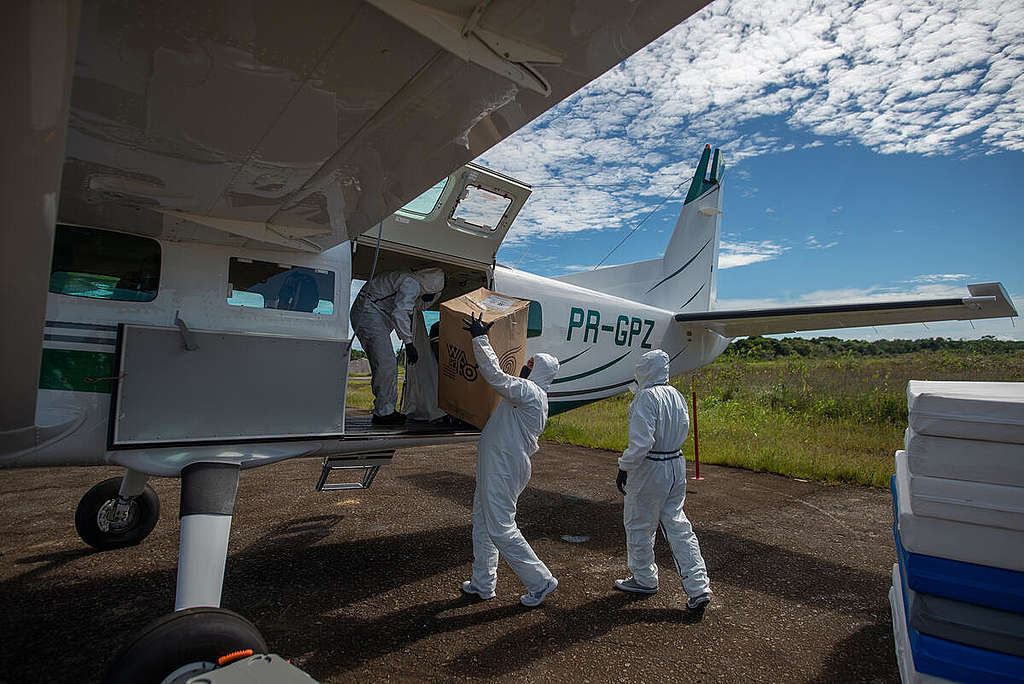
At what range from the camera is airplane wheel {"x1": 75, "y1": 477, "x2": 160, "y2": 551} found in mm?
4562

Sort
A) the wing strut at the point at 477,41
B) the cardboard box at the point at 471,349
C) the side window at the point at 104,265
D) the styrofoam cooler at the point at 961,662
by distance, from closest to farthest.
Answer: the wing strut at the point at 477,41 → the styrofoam cooler at the point at 961,662 → the side window at the point at 104,265 → the cardboard box at the point at 471,349

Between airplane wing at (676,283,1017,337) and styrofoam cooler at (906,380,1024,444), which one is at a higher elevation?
airplane wing at (676,283,1017,337)

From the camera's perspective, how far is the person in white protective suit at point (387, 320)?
460 cm

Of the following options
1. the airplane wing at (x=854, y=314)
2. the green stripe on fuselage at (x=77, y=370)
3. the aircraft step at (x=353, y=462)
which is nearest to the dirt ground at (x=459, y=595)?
the aircraft step at (x=353, y=462)

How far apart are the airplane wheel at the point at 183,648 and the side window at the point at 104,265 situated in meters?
2.06

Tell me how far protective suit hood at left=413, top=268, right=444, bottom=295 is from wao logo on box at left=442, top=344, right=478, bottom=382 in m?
0.83

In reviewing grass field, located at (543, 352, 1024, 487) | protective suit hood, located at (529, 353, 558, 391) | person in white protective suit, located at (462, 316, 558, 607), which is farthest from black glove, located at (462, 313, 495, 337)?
grass field, located at (543, 352, 1024, 487)

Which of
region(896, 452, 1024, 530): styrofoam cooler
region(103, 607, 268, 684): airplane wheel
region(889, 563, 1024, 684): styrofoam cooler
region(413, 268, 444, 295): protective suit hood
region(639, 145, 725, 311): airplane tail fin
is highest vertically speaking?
region(639, 145, 725, 311): airplane tail fin

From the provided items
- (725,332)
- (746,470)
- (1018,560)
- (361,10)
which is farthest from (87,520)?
(746,470)

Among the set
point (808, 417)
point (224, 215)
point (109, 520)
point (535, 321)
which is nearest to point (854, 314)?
point (535, 321)

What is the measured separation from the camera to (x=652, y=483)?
387cm

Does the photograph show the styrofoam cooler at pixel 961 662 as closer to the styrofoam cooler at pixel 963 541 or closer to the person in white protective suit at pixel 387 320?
the styrofoam cooler at pixel 963 541

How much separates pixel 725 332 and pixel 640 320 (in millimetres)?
1548

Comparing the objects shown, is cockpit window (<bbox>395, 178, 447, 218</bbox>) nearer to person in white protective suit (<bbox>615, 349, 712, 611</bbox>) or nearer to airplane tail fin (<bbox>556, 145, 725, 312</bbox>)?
person in white protective suit (<bbox>615, 349, 712, 611</bbox>)
